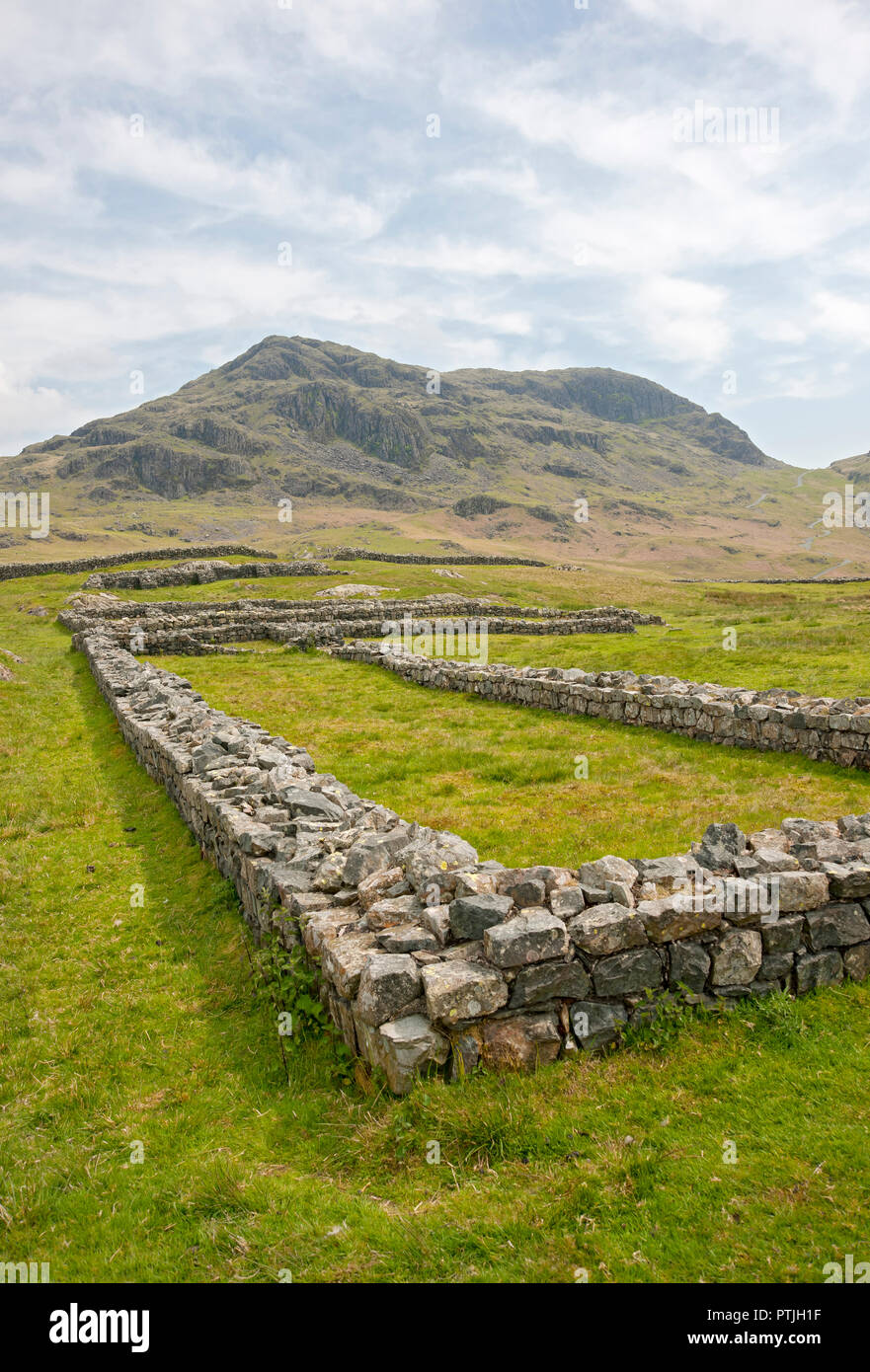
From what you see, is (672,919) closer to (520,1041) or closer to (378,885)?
(520,1041)

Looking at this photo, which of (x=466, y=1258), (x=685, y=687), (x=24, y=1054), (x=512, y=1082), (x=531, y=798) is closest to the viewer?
(x=466, y=1258)

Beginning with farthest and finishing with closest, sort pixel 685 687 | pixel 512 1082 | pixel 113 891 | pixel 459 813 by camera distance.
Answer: pixel 685 687 → pixel 459 813 → pixel 113 891 → pixel 512 1082

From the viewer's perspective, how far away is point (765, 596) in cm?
5653

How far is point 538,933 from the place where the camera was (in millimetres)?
6004

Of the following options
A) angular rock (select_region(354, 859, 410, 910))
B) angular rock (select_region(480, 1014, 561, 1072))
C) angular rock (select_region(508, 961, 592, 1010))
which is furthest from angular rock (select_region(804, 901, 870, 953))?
angular rock (select_region(354, 859, 410, 910))

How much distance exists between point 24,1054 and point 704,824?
362 inches

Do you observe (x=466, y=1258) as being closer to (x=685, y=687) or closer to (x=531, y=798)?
(x=531, y=798)

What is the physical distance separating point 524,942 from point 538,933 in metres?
0.14

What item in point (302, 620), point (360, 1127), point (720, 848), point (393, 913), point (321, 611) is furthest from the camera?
point (321, 611)

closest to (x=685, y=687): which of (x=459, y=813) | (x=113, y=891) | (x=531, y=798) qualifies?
(x=531, y=798)

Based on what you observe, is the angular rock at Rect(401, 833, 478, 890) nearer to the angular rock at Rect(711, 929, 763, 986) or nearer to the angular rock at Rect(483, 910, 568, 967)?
→ the angular rock at Rect(483, 910, 568, 967)

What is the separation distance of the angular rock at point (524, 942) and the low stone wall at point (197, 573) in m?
57.0

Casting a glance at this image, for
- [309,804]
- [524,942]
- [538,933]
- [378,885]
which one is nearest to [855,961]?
[538,933]

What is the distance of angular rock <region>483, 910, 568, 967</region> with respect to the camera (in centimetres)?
594
